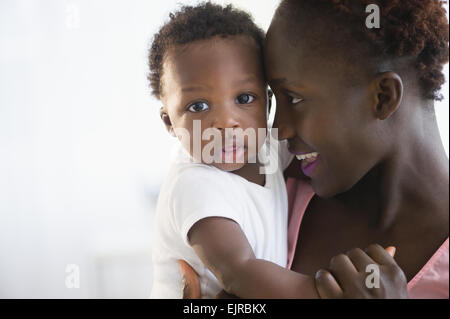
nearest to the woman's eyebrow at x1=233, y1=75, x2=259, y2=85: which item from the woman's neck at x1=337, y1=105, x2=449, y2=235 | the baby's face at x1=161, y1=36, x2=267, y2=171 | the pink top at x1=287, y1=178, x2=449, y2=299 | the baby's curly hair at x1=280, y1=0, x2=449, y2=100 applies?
the baby's face at x1=161, y1=36, x2=267, y2=171

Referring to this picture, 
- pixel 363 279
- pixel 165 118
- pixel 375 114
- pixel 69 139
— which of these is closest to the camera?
pixel 363 279

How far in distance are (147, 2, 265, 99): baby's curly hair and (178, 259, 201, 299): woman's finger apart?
297 mm

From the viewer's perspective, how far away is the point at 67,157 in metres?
1.15

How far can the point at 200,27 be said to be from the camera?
71cm

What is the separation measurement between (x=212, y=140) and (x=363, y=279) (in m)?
0.29

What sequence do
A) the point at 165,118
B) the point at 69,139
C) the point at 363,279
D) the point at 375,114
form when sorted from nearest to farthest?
the point at 363,279 < the point at 375,114 < the point at 165,118 < the point at 69,139

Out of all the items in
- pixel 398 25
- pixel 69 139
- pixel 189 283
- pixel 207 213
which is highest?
pixel 398 25

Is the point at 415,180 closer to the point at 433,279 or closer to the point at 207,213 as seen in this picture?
the point at 433,279

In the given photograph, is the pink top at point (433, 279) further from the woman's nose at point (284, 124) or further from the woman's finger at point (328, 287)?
the woman's nose at point (284, 124)

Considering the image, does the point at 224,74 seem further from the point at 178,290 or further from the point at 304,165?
the point at 178,290

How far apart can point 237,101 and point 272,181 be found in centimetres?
15

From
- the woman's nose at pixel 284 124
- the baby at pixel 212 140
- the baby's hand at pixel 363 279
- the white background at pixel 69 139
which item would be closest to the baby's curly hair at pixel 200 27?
the baby at pixel 212 140

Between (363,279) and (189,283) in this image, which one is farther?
(189,283)

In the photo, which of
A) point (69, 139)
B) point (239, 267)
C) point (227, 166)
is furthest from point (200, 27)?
point (69, 139)
